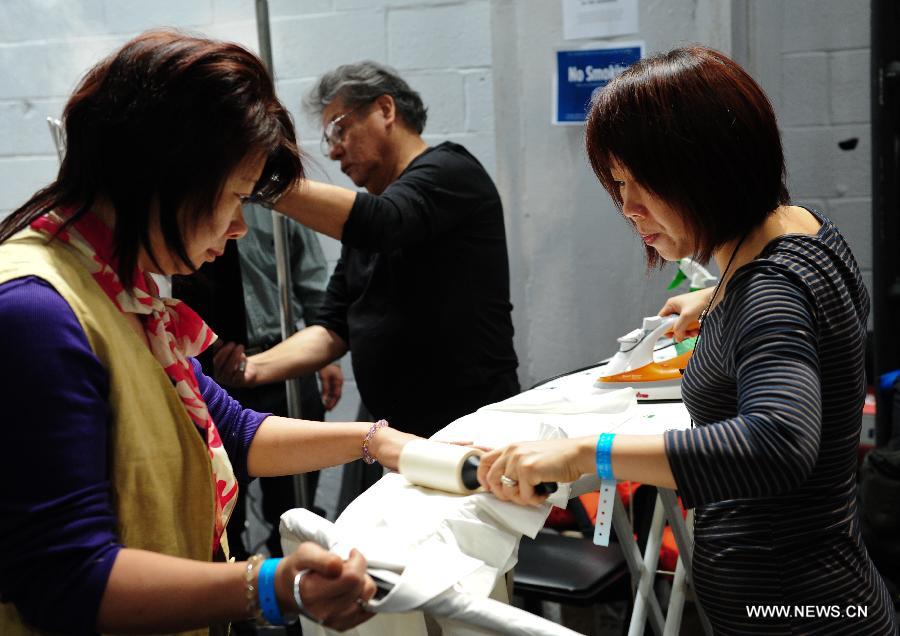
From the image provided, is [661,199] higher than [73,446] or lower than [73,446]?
higher

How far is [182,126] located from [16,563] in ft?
1.36

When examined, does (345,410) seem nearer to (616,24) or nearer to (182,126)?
(616,24)

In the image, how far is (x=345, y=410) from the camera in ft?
9.08

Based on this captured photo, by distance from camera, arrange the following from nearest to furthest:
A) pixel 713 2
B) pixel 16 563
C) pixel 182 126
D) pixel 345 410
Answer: pixel 16 563 < pixel 182 126 < pixel 713 2 < pixel 345 410

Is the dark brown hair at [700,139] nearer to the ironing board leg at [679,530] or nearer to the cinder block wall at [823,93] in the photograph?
the ironing board leg at [679,530]

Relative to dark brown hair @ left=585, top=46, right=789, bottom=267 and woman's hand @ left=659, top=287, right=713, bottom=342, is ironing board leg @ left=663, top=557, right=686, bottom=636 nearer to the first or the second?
woman's hand @ left=659, top=287, right=713, bottom=342

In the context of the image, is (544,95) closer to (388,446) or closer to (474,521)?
(388,446)

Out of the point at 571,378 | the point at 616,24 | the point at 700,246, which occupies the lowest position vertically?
the point at 571,378

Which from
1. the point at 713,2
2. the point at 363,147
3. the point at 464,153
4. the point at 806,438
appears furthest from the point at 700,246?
the point at 713,2

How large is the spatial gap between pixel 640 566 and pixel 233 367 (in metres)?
1.00

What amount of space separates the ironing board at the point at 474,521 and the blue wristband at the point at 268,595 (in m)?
0.09

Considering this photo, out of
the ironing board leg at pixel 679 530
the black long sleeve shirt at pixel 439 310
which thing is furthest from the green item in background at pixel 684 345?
the black long sleeve shirt at pixel 439 310

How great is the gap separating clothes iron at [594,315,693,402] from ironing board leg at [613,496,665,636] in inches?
7.7

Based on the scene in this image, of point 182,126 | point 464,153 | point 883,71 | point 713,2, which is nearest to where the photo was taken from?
point 182,126
